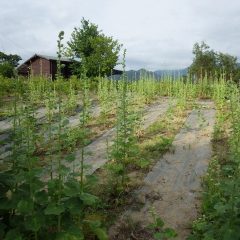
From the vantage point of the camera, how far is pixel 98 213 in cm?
412

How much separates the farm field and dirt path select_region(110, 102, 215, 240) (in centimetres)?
1

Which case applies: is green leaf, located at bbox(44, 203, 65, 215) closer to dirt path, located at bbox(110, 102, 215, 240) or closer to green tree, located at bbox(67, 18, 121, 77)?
dirt path, located at bbox(110, 102, 215, 240)

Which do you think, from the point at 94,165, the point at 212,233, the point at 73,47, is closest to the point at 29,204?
the point at 212,233

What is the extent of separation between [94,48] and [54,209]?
89.1 feet

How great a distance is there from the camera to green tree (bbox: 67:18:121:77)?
2830 cm

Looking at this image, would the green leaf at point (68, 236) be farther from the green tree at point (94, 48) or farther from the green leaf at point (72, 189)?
the green tree at point (94, 48)

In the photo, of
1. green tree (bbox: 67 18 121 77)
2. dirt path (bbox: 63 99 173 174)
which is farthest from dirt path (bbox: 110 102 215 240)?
green tree (bbox: 67 18 121 77)

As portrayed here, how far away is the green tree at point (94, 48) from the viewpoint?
28297 mm

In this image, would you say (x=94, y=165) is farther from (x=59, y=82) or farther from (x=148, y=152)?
(x=59, y=82)

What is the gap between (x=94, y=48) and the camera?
2919 cm

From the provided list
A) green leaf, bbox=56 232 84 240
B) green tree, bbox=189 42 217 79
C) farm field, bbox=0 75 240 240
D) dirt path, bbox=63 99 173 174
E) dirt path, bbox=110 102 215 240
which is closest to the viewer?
green leaf, bbox=56 232 84 240

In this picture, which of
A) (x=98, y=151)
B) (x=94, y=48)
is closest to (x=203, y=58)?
(x=94, y=48)

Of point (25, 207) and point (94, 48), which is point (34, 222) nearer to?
point (25, 207)

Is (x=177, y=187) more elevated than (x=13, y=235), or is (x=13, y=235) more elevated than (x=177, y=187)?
(x=13, y=235)
